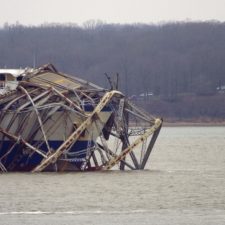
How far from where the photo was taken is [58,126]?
186 ft

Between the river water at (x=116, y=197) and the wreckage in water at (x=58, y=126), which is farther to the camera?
the wreckage in water at (x=58, y=126)

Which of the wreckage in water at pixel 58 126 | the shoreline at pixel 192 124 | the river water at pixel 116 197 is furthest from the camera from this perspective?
the shoreline at pixel 192 124

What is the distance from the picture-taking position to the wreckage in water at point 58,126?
185 ft

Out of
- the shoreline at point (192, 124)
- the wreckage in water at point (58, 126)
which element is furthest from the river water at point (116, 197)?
the shoreline at point (192, 124)

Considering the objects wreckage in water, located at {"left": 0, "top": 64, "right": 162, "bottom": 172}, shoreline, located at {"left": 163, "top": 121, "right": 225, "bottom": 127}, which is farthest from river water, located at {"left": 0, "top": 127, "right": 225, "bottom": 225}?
shoreline, located at {"left": 163, "top": 121, "right": 225, "bottom": 127}

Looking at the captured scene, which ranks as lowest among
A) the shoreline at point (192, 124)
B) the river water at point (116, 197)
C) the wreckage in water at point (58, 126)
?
the shoreline at point (192, 124)

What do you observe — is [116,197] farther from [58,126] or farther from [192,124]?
[192,124]

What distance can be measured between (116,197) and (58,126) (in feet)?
36.1

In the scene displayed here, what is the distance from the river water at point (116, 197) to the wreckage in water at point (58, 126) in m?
1.08

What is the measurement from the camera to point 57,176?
180 feet

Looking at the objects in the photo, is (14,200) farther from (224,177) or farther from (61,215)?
(224,177)

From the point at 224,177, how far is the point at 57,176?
8185mm

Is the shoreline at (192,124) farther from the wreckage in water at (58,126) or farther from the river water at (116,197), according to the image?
the wreckage in water at (58,126)

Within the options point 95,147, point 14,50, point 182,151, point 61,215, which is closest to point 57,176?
point 95,147
